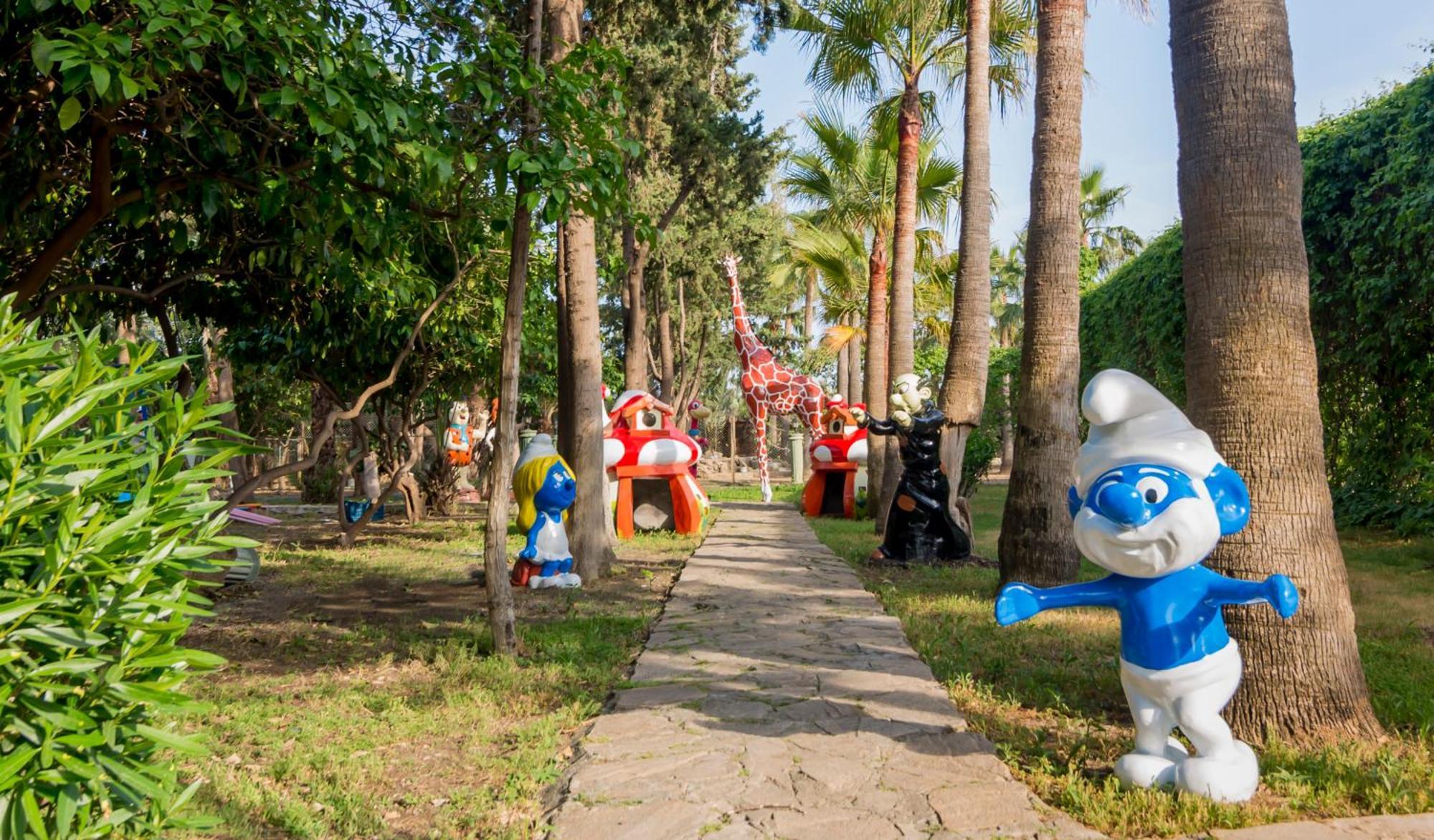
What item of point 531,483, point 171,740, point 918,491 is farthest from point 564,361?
point 171,740

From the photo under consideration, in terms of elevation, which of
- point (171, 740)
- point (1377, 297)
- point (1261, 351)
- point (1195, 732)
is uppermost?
point (1377, 297)

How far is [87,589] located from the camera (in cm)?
199

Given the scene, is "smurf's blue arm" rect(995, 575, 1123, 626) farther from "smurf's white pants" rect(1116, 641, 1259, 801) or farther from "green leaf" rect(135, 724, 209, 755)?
"green leaf" rect(135, 724, 209, 755)

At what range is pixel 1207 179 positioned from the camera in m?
4.00

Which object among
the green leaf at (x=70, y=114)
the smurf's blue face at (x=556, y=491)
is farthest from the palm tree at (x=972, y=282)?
the green leaf at (x=70, y=114)

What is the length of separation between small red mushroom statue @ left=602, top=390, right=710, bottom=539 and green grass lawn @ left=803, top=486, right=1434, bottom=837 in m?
4.34

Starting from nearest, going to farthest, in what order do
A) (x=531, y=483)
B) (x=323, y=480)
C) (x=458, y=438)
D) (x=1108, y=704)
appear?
(x=1108, y=704)
(x=531, y=483)
(x=458, y=438)
(x=323, y=480)

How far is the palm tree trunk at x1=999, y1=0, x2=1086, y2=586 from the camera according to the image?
6.80 meters

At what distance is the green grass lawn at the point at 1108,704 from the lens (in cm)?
305

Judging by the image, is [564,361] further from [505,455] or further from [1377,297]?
[1377,297]

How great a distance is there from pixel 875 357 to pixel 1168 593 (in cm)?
1135

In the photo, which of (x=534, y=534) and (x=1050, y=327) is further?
(x=534, y=534)

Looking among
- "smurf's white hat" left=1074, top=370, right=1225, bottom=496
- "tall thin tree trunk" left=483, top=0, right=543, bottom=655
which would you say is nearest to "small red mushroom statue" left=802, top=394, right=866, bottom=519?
"tall thin tree trunk" left=483, top=0, right=543, bottom=655

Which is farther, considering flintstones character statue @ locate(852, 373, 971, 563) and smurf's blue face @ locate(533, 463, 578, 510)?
flintstones character statue @ locate(852, 373, 971, 563)
